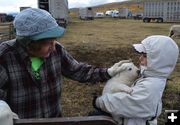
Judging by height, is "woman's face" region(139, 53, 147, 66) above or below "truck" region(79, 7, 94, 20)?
above

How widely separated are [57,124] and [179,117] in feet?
3.24

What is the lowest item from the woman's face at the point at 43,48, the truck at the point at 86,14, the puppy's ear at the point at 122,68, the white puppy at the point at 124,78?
the truck at the point at 86,14

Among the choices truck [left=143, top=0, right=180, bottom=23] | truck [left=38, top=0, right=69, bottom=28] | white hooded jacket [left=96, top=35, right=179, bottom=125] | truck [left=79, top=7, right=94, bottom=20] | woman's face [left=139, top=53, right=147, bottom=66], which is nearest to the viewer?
white hooded jacket [left=96, top=35, right=179, bottom=125]

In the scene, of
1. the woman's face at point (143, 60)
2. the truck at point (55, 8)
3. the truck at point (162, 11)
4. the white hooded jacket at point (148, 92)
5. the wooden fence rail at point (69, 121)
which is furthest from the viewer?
the truck at point (162, 11)

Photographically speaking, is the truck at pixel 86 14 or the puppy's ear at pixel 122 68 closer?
the puppy's ear at pixel 122 68

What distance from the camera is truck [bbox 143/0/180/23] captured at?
4131 centimetres

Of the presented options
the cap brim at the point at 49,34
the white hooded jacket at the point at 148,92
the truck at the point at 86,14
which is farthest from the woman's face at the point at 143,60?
the truck at the point at 86,14

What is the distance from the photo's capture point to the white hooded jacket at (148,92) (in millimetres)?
2430

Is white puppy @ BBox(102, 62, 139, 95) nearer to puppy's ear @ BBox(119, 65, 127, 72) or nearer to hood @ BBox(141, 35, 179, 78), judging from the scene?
puppy's ear @ BBox(119, 65, 127, 72)

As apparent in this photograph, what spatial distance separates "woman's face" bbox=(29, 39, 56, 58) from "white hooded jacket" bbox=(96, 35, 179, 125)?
1.51ft

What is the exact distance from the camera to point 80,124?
2.06 m

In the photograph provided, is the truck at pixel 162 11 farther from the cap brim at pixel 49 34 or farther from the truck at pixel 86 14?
the cap brim at pixel 49 34

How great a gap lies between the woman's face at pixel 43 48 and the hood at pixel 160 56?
0.61m

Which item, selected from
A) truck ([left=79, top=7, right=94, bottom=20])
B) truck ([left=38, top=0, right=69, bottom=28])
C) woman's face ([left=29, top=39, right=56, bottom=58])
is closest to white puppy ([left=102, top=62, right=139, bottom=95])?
woman's face ([left=29, top=39, right=56, bottom=58])
